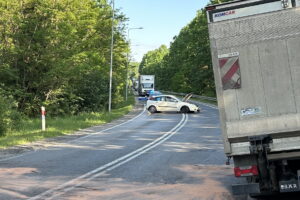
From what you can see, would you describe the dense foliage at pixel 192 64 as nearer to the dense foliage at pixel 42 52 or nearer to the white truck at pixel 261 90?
the dense foliage at pixel 42 52

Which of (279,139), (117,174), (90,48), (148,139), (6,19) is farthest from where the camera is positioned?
(90,48)

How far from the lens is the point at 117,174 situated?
9758mm

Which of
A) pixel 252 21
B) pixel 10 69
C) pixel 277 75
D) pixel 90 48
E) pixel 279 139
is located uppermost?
pixel 90 48

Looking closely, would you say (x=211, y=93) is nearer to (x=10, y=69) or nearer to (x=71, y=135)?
(x=10, y=69)

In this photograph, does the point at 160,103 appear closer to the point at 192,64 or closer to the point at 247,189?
the point at 247,189

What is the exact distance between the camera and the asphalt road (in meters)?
7.88

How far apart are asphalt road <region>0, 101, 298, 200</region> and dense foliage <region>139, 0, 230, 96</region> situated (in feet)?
118

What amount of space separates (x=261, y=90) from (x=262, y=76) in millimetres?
195

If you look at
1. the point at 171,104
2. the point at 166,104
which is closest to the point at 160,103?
the point at 166,104

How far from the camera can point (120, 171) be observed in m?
10.1

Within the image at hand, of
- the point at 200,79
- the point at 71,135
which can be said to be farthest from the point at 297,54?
the point at 200,79

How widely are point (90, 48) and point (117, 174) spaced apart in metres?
28.9

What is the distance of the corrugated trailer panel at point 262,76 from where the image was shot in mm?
6062

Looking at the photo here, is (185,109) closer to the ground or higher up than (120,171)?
higher up
